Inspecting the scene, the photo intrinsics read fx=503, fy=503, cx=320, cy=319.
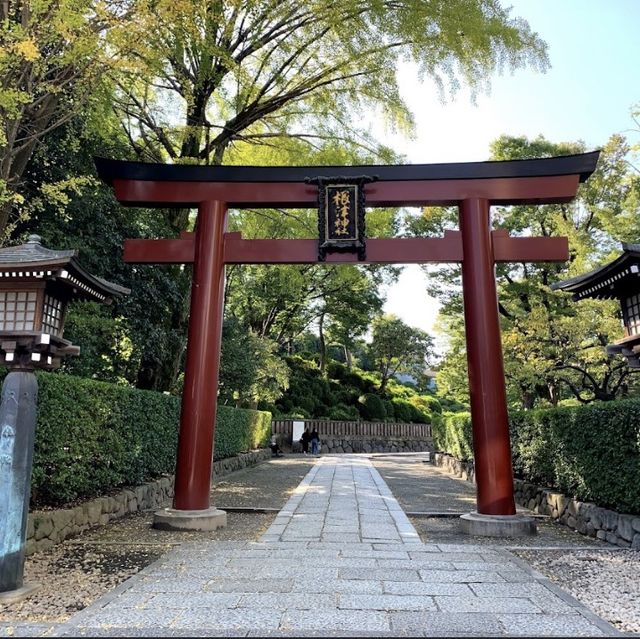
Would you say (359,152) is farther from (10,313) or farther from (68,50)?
(10,313)

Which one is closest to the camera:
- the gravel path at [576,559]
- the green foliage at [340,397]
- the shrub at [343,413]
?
the gravel path at [576,559]

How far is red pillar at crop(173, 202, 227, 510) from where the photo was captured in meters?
6.86

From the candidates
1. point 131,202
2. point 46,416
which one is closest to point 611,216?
point 131,202

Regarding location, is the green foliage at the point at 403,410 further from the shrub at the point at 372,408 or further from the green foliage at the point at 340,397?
the shrub at the point at 372,408

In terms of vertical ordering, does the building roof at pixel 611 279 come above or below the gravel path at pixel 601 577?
above

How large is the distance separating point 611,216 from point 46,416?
12600 mm

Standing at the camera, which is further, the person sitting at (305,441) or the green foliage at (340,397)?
the green foliage at (340,397)

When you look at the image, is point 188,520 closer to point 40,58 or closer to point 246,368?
point 40,58

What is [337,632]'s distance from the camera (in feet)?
10.3

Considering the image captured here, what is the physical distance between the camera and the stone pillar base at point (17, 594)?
3.84 metres

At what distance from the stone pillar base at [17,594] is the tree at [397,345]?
2598 cm

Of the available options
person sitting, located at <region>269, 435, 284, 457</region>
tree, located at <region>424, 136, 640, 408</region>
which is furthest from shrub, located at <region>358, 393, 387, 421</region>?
tree, located at <region>424, 136, 640, 408</region>

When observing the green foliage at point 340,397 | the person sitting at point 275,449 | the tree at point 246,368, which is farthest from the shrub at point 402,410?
the tree at point 246,368

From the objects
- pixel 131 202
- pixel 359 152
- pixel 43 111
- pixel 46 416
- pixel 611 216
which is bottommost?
pixel 46 416
